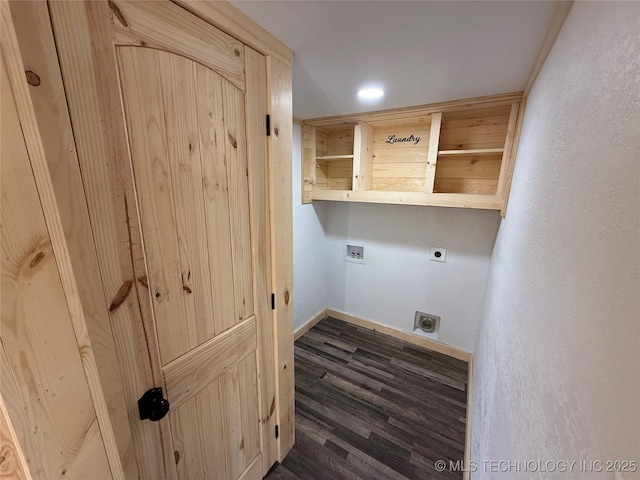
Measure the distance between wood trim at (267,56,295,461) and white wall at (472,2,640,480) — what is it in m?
1.00

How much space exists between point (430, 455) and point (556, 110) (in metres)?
1.97

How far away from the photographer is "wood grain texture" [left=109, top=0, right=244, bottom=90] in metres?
0.65

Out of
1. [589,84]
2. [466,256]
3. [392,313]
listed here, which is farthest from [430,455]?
[589,84]

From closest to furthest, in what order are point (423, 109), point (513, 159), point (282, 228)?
point (282, 228), point (513, 159), point (423, 109)

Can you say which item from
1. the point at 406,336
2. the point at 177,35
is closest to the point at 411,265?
the point at 406,336

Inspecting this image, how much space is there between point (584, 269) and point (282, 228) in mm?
1065

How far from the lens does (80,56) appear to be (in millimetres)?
582

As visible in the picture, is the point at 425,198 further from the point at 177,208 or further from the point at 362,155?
the point at 177,208

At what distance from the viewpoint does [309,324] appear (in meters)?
2.95

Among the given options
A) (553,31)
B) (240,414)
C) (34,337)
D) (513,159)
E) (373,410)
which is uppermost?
(553,31)

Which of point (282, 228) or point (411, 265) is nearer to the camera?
point (282, 228)

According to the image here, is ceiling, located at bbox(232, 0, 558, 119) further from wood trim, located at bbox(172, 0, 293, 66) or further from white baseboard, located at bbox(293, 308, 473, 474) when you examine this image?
white baseboard, located at bbox(293, 308, 473, 474)

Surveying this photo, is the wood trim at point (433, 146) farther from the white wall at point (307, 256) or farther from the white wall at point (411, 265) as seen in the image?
the white wall at point (307, 256)

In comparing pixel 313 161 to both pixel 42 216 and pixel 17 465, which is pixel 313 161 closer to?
pixel 42 216
